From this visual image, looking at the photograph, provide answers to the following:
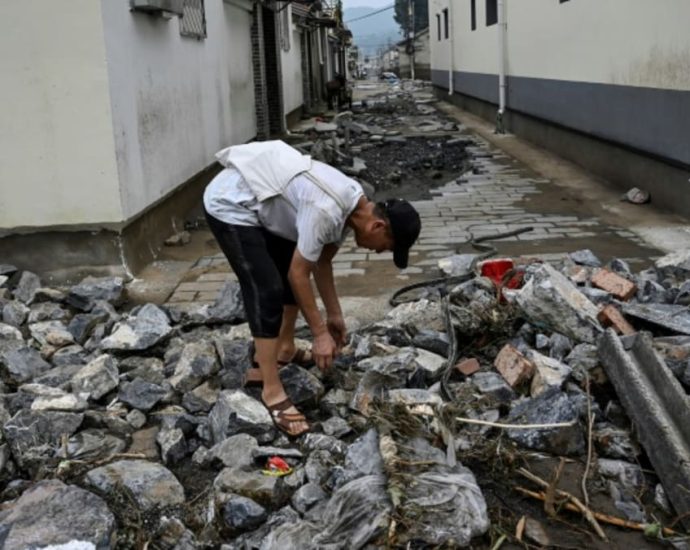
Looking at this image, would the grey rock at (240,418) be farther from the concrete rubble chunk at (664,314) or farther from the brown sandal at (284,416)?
the concrete rubble chunk at (664,314)

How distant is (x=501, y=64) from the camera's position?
621 inches

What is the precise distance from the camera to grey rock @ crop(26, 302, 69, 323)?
5.27 m

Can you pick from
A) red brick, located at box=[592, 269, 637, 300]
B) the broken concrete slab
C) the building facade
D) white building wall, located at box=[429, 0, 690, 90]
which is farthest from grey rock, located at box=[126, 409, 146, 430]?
white building wall, located at box=[429, 0, 690, 90]

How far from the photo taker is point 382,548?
2.72m

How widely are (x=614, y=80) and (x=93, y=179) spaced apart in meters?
6.26

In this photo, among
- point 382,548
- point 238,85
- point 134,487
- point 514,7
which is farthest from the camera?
point 514,7

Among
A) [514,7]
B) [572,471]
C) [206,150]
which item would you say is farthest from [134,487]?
[514,7]

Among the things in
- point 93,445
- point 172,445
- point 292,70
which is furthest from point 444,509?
point 292,70

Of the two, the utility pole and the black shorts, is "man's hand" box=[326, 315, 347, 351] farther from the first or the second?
the utility pole

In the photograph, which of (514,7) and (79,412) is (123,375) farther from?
(514,7)

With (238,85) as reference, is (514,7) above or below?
above

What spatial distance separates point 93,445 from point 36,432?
0.27 meters

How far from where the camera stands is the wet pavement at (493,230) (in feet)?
20.5

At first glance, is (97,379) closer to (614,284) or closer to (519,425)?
(519,425)
